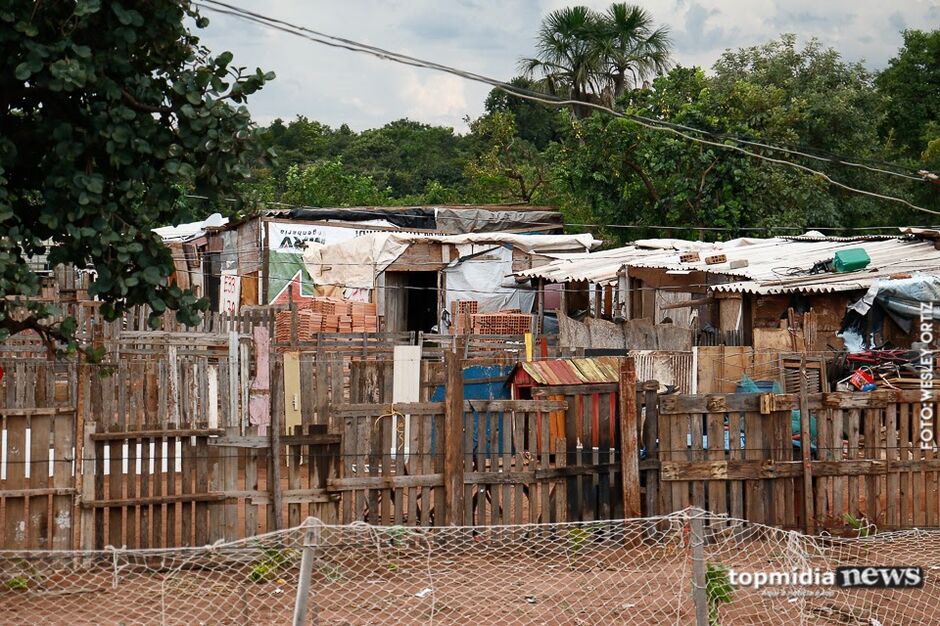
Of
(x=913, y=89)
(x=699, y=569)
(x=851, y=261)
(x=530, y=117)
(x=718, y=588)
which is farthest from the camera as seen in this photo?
(x=530, y=117)

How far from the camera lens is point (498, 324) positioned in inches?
890

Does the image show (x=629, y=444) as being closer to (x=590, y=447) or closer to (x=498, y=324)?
(x=590, y=447)

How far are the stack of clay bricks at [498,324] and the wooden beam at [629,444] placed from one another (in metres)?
13.3

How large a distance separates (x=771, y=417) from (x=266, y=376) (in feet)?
14.7

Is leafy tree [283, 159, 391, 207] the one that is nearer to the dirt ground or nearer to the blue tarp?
the blue tarp

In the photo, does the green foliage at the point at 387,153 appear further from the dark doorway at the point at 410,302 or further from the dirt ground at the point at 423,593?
the dirt ground at the point at 423,593

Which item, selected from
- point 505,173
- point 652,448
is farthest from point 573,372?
point 505,173

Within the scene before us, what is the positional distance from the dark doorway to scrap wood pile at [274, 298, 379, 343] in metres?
2.05

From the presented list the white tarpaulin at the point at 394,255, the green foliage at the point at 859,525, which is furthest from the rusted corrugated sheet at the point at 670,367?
the white tarpaulin at the point at 394,255

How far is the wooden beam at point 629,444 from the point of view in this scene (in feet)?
29.9

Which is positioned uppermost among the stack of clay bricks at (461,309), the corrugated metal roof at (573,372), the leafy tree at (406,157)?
the leafy tree at (406,157)

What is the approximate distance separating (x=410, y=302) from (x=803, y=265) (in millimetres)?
12839

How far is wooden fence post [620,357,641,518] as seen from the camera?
9.10 meters

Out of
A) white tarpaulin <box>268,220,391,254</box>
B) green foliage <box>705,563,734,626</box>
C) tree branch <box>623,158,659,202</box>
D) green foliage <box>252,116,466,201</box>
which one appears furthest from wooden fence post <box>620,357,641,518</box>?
green foliage <box>252,116,466,201</box>
